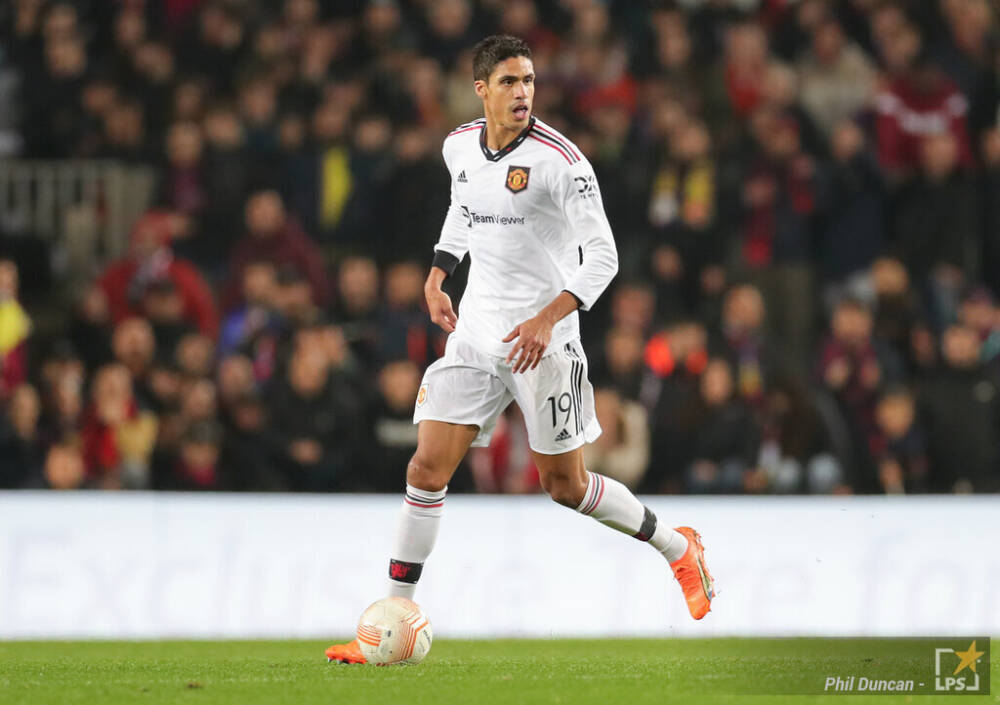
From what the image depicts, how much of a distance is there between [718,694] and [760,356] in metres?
5.57

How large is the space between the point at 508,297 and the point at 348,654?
154 cm

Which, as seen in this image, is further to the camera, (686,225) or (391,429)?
(686,225)

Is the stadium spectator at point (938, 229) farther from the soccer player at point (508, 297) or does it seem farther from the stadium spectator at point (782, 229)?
the soccer player at point (508, 297)

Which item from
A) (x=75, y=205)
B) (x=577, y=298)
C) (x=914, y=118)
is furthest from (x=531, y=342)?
(x=914, y=118)

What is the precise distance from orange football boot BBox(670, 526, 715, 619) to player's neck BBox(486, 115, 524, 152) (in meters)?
1.89

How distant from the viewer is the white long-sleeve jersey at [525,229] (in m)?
6.32

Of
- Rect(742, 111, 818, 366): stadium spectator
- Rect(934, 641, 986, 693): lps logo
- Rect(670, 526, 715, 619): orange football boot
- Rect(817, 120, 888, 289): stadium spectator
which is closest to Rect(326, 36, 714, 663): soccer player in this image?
Rect(670, 526, 715, 619): orange football boot

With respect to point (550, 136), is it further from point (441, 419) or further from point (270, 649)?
point (270, 649)

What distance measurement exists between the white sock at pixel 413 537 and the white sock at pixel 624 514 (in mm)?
612

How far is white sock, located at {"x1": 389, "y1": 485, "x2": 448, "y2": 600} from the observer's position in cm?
652

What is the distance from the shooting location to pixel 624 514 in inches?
268

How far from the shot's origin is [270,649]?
26.2ft

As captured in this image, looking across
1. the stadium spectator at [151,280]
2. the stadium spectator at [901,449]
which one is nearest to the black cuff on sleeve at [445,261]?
the stadium spectator at [901,449]

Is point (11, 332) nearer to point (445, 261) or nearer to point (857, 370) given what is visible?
point (445, 261)
